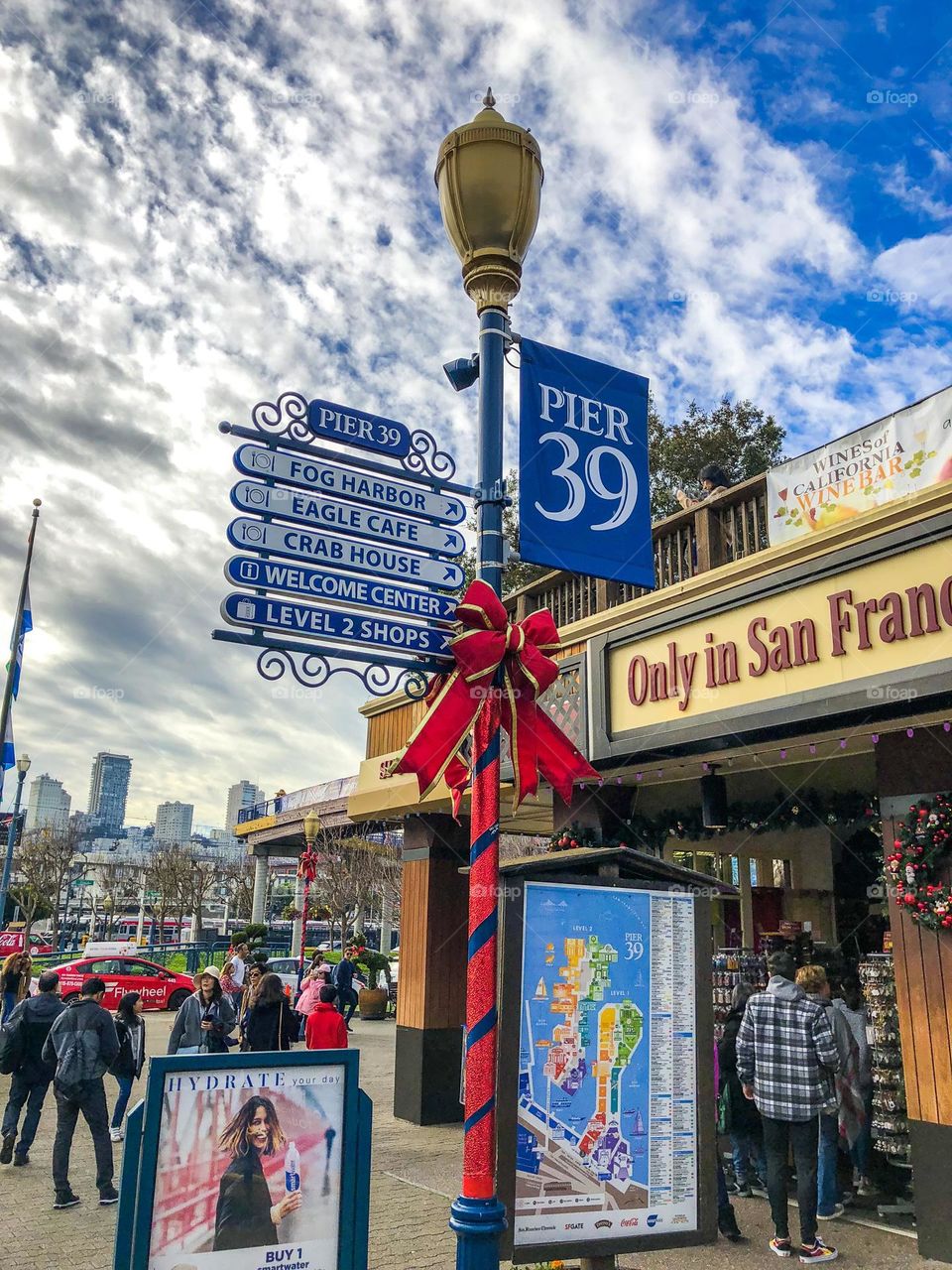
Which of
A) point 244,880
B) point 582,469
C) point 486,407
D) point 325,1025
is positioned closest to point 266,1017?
point 325,1025

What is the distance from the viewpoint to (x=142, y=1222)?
12.4ft

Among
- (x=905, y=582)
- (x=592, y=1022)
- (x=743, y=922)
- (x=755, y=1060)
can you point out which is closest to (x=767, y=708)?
(x=905, y=582)

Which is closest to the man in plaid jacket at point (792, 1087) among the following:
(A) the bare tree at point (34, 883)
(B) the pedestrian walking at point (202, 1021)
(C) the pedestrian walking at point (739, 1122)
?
(C) the pedestrian walking at point (739, 1122)

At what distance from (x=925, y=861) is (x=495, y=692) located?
140 inches

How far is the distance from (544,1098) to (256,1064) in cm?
124

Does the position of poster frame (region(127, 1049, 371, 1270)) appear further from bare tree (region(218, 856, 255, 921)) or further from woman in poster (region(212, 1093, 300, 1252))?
bare tree (region(218, 856, 255, 921))

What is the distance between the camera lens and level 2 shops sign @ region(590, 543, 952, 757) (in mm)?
5781

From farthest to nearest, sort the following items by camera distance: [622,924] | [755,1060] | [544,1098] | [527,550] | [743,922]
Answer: [743,922] → [755,1060] → [527,550] → [622,924] → [544,1098]

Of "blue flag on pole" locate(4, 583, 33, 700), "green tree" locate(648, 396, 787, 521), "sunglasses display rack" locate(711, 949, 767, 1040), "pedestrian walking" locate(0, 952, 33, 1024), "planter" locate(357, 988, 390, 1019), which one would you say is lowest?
"planter" locate(357, 988, 390, 1019)

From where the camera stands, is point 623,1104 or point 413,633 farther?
point 413,633

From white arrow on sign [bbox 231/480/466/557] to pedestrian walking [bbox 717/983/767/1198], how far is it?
486cm

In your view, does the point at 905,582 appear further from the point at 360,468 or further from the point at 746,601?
the point at 360,468

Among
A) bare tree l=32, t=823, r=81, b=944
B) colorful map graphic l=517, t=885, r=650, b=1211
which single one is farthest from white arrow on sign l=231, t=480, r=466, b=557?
bare tree l=32, t=823, r=81, b=944

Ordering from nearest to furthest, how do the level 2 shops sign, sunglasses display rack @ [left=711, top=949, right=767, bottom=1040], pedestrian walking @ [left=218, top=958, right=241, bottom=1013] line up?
the level 2 shops sign < sunglasses display rack @ [left=711, top=949, right=767, bottom=1040] < pedestrian walking @ [left=218, top=958, right=241, bottom=1013]
